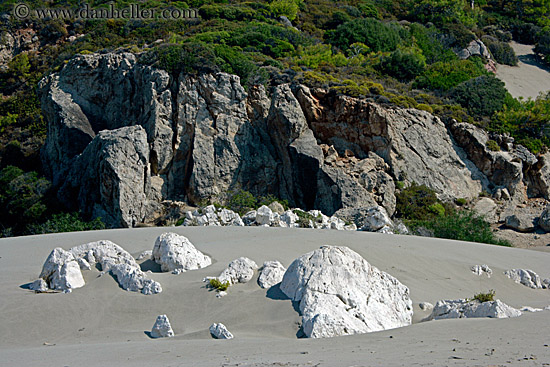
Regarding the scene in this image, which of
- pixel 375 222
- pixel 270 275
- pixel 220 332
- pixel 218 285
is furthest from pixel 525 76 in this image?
pixel 220 332

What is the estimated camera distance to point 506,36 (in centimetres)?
4966

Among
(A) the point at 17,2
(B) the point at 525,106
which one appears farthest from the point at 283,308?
(A) the point at 17,2

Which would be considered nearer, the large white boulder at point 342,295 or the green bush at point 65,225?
the large white boulder at point 342,295

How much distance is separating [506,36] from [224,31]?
103 feet

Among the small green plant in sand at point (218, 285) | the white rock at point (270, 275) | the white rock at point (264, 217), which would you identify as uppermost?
the white rock at point (270, 275)

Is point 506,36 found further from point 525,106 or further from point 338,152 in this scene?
point 338,152

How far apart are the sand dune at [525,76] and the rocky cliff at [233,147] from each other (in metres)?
17.9

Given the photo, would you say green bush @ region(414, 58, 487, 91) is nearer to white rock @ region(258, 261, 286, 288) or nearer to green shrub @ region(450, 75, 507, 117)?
green shrub @ region(450, 75, 507, 117)

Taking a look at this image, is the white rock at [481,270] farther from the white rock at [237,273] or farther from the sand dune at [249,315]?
the white rock at [237,273]

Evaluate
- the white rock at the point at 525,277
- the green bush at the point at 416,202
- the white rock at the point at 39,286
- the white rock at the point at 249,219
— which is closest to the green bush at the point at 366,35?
the green bush at the point at 416,202

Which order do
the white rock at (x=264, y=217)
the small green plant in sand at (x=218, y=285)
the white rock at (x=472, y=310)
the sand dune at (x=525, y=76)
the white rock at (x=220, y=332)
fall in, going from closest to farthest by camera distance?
the white rock at (x=220, y=332), the white rock at (x=472, y=310), the small green plant in sand at (x=218, y=285), the white rock at (x=264, y=217), the sand dune at (x=525, y=76)

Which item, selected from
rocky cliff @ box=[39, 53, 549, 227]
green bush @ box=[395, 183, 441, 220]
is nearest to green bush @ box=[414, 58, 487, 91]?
rocky cliff @ box=[39, 53, 549, 227]

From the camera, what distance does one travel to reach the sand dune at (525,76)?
40.1 meters

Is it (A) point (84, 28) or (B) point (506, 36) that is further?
(B) point (506, 36)
